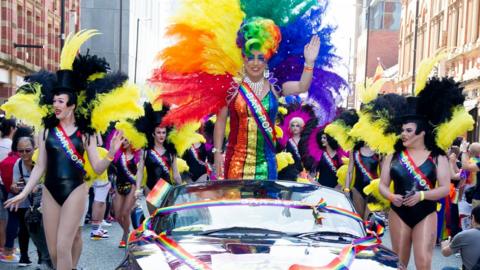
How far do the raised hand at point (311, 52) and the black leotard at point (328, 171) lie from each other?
433cm

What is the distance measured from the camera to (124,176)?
29.7 ft

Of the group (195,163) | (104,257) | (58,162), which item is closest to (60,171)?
(58,162)

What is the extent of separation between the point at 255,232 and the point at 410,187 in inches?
87.3

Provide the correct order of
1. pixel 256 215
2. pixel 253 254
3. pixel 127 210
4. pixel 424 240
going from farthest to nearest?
pixel 127 210, pixel 424 240, pixel 256 215, pixel 253 254

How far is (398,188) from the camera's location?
5930mm

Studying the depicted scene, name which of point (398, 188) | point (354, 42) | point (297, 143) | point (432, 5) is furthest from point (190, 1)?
point (354, 42)

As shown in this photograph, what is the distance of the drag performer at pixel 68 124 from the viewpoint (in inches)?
221

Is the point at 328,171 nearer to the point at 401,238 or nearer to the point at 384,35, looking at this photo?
the point at 401,238

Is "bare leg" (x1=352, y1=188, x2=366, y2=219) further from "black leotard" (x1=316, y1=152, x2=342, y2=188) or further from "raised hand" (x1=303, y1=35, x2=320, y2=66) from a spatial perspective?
"raised hand" (x1=303, y1=35, x2=320, y2=66)

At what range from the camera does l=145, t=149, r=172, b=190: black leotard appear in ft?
27.1

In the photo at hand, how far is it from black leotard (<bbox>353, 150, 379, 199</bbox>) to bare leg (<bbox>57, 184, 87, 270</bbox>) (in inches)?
182

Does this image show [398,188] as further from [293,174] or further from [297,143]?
[297,143]

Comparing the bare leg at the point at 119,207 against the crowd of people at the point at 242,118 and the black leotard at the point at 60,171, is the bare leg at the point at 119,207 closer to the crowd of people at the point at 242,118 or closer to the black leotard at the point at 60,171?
the crowd of people at the point at 242,118

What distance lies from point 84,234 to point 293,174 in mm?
4616
